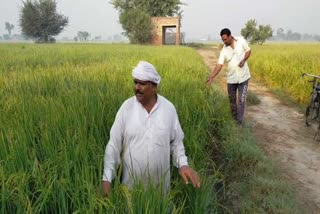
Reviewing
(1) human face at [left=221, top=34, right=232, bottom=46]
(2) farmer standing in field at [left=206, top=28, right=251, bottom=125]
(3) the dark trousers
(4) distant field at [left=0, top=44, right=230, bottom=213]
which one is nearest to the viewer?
(4) distant field at [left=0, top=44, right=230, bottom=213]

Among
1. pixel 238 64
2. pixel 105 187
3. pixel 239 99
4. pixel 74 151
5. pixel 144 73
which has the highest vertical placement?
pixel 144 73

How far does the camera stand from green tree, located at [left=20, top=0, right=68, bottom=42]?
47.8 metres

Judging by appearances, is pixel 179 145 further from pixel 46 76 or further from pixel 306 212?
pixel 46 76

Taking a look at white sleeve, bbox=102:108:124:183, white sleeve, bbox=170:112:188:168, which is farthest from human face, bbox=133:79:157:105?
white sleeve, bbox=170:112:188:168

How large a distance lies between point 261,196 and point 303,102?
5.70 meters

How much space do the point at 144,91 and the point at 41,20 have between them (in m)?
50.4

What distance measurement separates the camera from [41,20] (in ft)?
158

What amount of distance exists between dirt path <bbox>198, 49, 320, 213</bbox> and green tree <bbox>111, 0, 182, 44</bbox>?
3053 centimetres

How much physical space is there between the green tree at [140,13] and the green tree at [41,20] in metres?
11.6

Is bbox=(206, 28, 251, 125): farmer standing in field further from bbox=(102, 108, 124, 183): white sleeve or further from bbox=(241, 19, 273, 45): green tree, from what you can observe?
bbox=(241, 19, 273, 45): green tree

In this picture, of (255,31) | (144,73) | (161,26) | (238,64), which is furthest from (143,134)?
(255,31)

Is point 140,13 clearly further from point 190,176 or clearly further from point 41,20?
point 190,176

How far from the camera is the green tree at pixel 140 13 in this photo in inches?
1463

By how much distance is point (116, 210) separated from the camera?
5.51 feet
